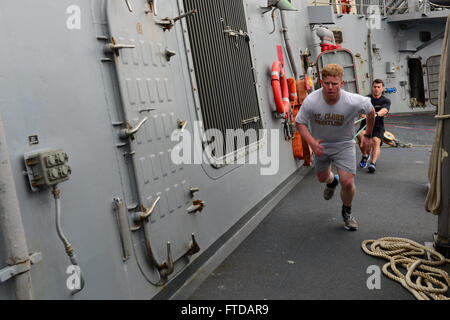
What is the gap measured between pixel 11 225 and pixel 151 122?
1.39m

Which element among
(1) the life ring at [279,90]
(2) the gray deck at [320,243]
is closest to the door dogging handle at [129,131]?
(2) the gray deck at [320,243]

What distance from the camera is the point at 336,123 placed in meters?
4.02

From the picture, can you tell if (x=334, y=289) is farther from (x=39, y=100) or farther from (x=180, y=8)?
(x=180, y=8)

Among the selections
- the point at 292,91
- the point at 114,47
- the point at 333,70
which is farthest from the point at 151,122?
the point at 292,91

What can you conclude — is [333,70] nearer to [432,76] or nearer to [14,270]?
[14,270]

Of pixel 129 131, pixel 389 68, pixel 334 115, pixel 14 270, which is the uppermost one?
pixel 389 68

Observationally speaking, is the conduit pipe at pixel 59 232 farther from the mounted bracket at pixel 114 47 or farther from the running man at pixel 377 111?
the running man at pixel 377 111

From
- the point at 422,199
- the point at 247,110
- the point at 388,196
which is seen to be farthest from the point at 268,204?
the point at 422,199

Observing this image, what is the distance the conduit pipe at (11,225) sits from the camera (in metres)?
1.77

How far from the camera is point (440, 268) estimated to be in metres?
3.23

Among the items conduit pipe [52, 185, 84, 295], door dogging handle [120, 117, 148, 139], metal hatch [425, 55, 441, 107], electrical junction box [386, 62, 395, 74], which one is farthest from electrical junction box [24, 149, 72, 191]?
metal hatch [425, 55, 441, 107]

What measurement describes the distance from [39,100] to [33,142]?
226 mm

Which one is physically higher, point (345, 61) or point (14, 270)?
point (345, 61)

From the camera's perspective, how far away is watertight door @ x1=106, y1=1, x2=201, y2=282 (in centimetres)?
272
